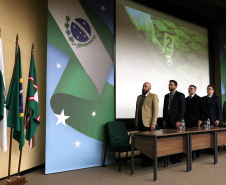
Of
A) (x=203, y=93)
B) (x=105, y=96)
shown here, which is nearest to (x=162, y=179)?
(x=105, y=96)

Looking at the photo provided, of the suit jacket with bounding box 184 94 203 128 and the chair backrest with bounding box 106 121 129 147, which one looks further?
the suit jacket with bounding box 184 94 203 128

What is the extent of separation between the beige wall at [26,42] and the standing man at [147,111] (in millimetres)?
1819

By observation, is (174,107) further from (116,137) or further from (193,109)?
(116,137)

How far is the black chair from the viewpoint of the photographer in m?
4.44

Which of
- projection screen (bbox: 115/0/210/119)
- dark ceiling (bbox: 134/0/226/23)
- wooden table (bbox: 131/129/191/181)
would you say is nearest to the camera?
wooden table (bbox: 131/129/191/181)

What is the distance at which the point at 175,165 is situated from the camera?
4.75 meters

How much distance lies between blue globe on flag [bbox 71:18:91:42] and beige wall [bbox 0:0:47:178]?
63cm

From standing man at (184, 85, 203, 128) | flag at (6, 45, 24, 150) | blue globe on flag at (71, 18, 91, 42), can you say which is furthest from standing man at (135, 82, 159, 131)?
flag at (6, 45, 24, 150)

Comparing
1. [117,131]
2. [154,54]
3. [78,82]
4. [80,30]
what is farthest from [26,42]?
[154,54]

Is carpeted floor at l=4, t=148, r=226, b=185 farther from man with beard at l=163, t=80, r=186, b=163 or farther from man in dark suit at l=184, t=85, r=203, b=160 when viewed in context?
man in dark suit at l=184, t=85, r=203, b=160

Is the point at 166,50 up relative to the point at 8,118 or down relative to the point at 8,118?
up

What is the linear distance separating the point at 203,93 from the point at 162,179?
169 inches

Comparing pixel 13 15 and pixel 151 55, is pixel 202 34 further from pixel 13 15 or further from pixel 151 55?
pixel 13 15

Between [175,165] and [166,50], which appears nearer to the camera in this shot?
[175,165]
